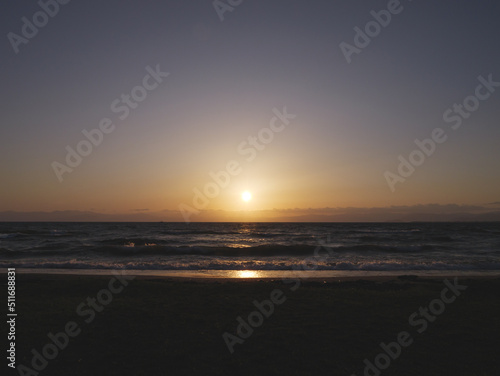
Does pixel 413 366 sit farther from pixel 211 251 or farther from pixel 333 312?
pixel 211 251

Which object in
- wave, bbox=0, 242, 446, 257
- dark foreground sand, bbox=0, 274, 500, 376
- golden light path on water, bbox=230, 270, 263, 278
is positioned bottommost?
dark foreground sand, bbox=0, 274, 500, 376

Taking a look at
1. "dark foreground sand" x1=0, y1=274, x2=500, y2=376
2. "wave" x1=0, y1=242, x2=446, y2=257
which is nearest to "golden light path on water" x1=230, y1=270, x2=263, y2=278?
"dark foreground sand" x1=0, y1=274, x2=500, y2=376

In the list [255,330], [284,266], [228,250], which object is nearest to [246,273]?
[284,266]

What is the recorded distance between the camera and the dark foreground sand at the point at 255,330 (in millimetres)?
6688

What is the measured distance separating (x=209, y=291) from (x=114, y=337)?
575 cm

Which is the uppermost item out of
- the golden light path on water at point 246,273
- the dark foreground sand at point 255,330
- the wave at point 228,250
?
the wave at point 228,250

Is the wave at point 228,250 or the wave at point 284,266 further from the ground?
the wave at point 228,250

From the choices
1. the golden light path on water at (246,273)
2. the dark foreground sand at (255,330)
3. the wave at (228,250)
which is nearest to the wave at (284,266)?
the golden light path on water at (246,273)

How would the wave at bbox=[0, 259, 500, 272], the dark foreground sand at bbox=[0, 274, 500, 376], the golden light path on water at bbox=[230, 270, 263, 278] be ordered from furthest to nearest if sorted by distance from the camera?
the wave at bbox=[0, 259, 500, 272], the golden light path on water at bbox=[230, 270, 263, 278], the dark foreground sand at bbox=[0, 274, 500, 376]

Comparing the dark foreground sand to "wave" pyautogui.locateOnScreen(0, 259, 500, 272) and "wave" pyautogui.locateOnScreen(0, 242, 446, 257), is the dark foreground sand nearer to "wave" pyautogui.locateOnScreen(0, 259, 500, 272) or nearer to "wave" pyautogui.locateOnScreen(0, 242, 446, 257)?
"wave" pyautogui.locateOnScreen(0, 259, 500, 272)

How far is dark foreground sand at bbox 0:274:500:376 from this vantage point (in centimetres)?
669

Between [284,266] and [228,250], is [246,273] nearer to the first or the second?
[284,266]

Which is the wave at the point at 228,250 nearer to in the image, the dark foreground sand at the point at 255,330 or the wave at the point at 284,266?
the wave at the point at 284,266

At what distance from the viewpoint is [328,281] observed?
17.0 meters
